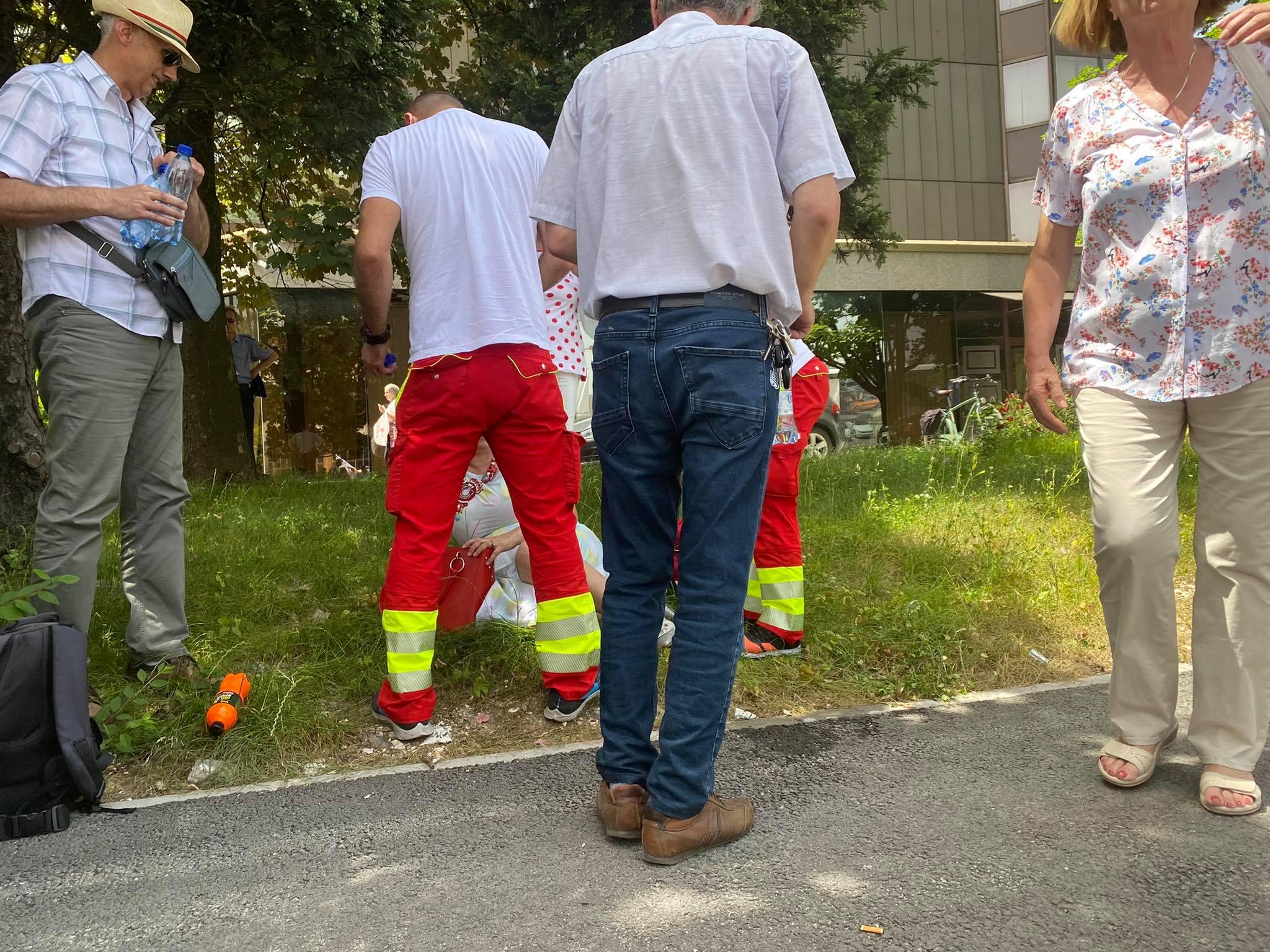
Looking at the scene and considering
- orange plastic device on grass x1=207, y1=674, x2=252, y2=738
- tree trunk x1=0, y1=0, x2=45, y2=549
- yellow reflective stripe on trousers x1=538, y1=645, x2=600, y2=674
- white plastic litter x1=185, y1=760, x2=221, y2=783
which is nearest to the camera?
white plastic litter x1=185, y1=760, x2=221, y2=783

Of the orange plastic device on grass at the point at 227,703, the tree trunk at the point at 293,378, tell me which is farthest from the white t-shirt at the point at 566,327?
the tree trunk at the point at 293,378

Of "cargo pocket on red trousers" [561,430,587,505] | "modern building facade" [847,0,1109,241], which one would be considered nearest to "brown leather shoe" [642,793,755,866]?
"cargo pocket on red trousers" [561,430,587,505]

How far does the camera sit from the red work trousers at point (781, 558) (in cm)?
441

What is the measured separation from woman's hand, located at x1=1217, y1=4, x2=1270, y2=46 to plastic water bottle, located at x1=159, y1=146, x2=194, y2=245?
326 cm

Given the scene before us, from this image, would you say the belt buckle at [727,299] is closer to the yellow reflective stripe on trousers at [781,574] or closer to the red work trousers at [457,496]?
the red work trousers at [457,496]

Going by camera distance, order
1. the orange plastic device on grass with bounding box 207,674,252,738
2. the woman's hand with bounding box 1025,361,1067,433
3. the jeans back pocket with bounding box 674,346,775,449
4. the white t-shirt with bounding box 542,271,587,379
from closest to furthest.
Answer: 1. the jeans back pocket with bounding box 674,346,775,449
2. the woman's hand with bounding box 1025,361,1067,433
3. the orange plastic device on grass with bounding box 207,674,252,738
4. the white t-shirt with bounding box 542,271,587,379

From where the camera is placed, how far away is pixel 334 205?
8.95 m

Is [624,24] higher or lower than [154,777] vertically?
higher

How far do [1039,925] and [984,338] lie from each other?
23393mm

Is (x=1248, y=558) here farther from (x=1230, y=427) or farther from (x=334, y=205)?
Result: (x=334, y=205)

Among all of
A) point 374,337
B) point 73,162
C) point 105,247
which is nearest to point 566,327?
point 374,337

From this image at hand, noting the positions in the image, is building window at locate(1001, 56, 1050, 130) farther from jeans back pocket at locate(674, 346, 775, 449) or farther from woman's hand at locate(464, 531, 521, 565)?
jeans back pocket at locate(674, 346, 775, 449)

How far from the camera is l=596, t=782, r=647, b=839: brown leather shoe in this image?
9.05 feet

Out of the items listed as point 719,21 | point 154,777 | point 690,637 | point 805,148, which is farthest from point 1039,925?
point 154,777
